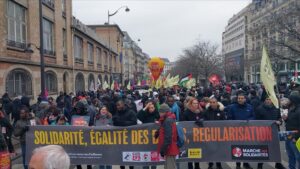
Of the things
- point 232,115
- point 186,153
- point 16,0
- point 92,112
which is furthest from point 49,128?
point 16,0

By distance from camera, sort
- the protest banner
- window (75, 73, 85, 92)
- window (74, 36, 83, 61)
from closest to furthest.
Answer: the protest banner → window (74, 36, 83, 61) → window (75, 73, 85, 92)

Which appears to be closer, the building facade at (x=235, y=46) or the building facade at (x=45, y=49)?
the building facade at (x=45, y=49)

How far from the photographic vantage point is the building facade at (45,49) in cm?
1669

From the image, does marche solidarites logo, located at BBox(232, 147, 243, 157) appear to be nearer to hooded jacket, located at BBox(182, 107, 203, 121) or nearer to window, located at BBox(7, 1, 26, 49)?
hooded jacket, located at BBox(182, 107, 203, 121)

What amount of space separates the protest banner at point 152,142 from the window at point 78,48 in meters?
25.5

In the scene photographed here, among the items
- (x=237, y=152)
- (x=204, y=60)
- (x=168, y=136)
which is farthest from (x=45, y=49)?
(x=204, y=60)

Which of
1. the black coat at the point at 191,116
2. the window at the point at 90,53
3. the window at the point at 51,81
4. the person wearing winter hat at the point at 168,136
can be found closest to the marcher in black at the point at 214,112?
the black coat at the point at 191,116

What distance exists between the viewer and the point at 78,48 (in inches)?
1304

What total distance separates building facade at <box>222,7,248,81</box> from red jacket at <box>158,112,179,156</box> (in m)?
70.6

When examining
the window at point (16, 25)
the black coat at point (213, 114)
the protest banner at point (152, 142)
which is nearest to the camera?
the protest banner at point (152, 142)

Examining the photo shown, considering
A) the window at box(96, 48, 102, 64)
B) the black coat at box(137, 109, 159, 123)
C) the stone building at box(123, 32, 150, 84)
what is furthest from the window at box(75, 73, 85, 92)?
the stone building at box(123, 32, 150, 84)

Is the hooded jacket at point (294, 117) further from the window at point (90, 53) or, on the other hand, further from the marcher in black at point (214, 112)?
the window at point (90, 53)

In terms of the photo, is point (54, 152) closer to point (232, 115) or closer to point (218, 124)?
point (218, 124)

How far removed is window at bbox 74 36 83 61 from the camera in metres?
31.6
